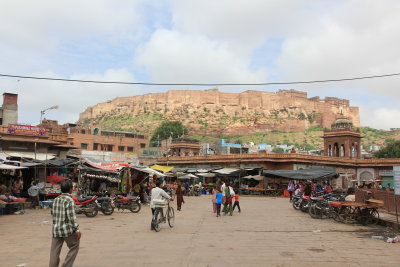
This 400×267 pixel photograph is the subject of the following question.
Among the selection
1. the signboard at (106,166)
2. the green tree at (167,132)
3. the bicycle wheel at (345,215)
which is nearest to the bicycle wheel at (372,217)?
the bicycle wheel at (345,215)

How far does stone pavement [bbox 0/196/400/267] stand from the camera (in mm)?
6324

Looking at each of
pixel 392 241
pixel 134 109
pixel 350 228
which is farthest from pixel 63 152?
pixel 134 109

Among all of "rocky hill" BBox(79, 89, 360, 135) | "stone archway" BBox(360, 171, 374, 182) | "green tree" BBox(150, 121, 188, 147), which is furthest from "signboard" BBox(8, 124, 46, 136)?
"rocky hill" BBox(79, 89, 360, 135)

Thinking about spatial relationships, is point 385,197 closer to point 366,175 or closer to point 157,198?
point 157,198

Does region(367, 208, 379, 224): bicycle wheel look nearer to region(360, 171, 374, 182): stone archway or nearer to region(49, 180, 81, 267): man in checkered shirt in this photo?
region(49, 180, 81, 267): man in checkered shirt

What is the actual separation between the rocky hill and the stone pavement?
97.5 metres

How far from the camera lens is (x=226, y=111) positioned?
122 metres

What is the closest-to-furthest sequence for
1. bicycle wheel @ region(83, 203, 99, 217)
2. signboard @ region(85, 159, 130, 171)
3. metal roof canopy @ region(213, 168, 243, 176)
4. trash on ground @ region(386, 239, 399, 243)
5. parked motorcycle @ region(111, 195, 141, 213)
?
trash on ground @ region(386, 239, 399, 243) → bicycle wheel @ region(83, 203, 99, 217) → parked motorcycle @ region(111, 195, 141, 213) → signboard @ region(85, 159, 130, 171) → metal roof canopy @ region(213, 168, 243, 176)

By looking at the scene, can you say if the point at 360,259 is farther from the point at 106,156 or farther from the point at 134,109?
the point at 134,109

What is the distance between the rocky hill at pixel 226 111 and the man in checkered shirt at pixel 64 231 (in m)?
103

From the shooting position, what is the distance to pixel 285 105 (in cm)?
12331

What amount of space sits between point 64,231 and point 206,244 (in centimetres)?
348

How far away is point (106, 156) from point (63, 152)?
17.7 meters

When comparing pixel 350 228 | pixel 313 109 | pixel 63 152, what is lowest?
pixel 350 228
